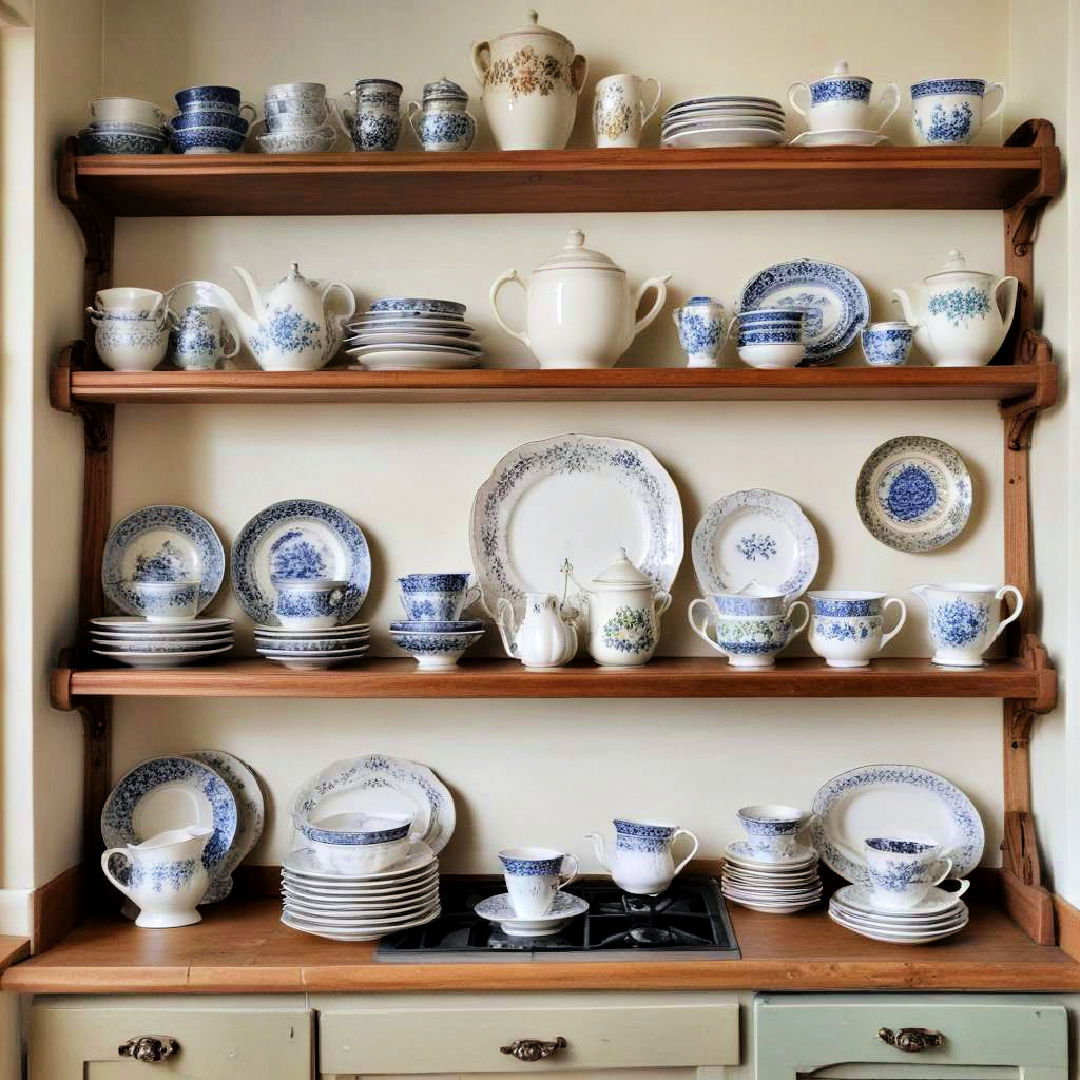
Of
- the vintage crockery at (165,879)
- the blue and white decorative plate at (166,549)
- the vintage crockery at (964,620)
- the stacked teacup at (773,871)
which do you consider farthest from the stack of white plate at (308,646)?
the vintage crockery at (964,620)

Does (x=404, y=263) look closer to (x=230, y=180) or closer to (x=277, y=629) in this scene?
(x=230, y=180)

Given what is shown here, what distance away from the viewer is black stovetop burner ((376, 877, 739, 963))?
187cm

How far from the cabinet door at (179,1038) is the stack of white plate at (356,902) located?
0.49ft

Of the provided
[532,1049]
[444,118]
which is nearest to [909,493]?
[444,118]

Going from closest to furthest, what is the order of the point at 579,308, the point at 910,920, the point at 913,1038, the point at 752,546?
the point at 913,1038 < the point at 910,920 < the point at 579,308 < the point at 752,546

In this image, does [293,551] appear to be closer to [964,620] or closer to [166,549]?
[166,549]

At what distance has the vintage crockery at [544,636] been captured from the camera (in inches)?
80.2

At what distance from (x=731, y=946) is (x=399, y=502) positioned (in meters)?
0.97

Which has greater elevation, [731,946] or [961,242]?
[961,242]

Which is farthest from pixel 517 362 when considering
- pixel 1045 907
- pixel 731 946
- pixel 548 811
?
pixel 1045 907

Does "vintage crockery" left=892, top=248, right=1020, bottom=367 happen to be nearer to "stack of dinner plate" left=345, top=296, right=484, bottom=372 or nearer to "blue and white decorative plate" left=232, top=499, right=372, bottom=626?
"stack of dinner plate" left=345, top=296, right=484, bottom=372

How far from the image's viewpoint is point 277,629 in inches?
81.8

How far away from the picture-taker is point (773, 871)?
206cm

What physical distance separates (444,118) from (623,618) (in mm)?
896
